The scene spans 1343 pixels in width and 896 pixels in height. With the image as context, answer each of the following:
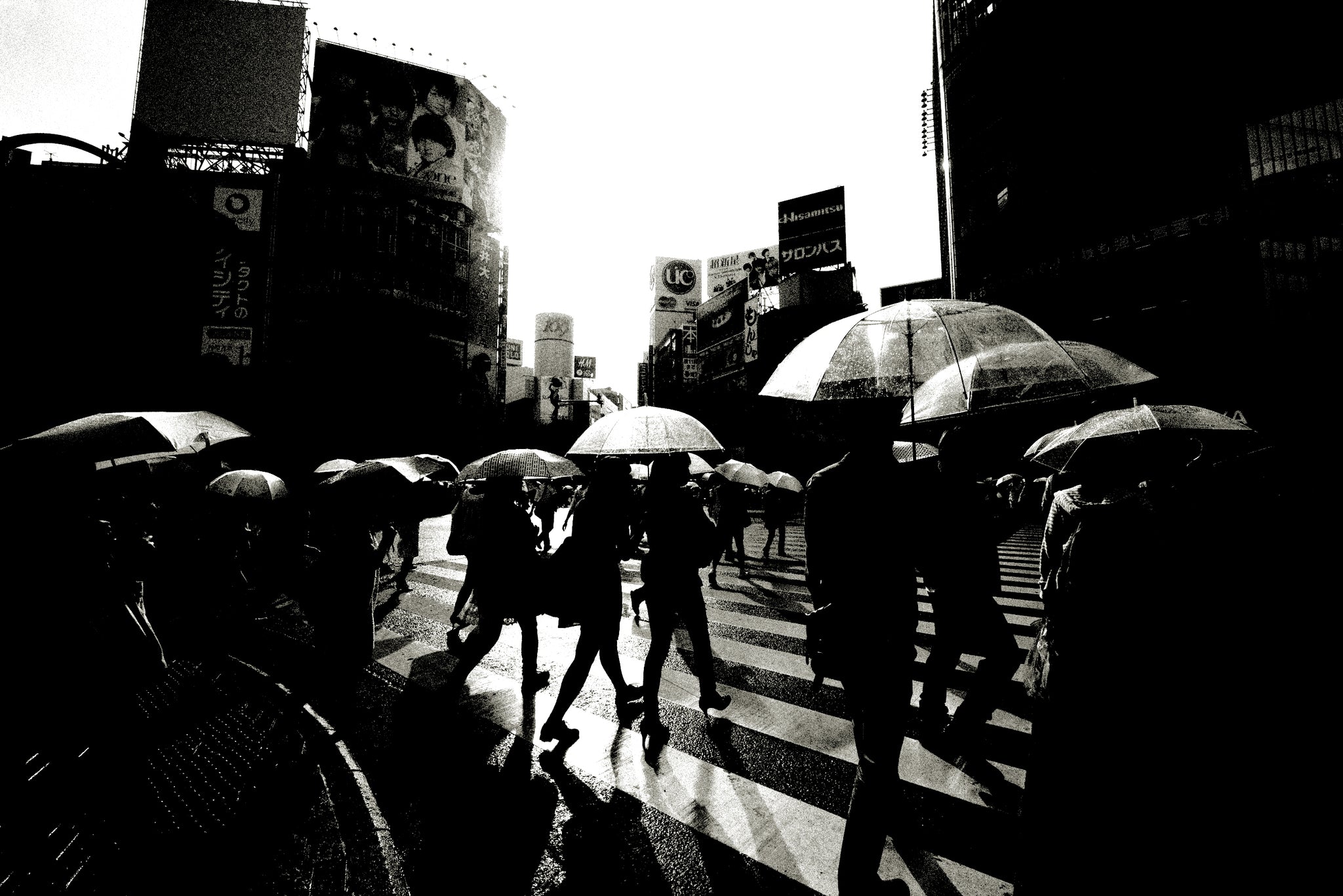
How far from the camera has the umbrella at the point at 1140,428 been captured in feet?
10.9

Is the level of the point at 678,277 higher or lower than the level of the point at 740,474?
higher

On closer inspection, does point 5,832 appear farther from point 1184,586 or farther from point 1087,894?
point 1184,586

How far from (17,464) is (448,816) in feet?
9.46

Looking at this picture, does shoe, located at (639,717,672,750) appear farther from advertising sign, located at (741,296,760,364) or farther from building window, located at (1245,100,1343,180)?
advertising sign, located at (741,296,760,364)

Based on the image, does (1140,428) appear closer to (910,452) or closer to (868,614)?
(910,452)

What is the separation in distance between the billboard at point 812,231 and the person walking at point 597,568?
35474mm

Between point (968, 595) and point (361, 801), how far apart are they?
3892 mm

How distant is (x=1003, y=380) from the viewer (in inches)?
125

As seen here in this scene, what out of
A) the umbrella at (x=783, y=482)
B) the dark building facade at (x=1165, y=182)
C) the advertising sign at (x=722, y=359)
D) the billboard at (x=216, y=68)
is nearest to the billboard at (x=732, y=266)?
the advertising sign at (x=722, y=359)

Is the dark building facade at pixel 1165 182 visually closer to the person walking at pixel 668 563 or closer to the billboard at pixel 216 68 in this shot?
the person walking at pixel 668 563

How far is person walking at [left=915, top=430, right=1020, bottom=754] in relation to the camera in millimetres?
3506

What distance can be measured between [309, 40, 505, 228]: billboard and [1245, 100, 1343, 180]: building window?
127ft

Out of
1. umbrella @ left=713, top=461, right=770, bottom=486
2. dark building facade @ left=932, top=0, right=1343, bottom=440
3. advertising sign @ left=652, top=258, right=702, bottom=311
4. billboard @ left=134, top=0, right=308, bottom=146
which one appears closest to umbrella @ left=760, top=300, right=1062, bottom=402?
umbrella @ left=713, top=461, right=770, bottom=486

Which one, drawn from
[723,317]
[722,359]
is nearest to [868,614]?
[722,359]
